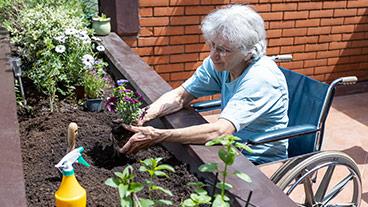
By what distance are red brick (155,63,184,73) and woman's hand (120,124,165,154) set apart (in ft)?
7.68

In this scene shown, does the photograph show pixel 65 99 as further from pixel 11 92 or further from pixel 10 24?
pixel 10 24

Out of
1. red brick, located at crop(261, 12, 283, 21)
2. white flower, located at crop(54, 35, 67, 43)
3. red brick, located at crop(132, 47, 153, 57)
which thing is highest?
white flower, located at crop(54, 35, 67, 43)

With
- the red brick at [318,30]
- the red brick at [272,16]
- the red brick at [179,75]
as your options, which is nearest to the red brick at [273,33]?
the red brick at [272,16]

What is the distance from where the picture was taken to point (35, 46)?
3.12 m

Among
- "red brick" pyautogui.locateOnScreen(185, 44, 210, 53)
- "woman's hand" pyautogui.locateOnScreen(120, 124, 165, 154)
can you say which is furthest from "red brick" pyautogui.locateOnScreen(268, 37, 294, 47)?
"woman's hand" pyautogui.locateOnScreen(120, 124, 165, 154)

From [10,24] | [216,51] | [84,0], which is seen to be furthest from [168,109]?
[84,0]

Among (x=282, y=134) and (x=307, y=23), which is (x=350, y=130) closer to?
(x=307, y=23)

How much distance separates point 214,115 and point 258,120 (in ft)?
7.93

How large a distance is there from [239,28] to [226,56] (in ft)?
0.49

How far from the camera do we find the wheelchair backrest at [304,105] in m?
2.51

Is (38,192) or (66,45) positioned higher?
(66,45)

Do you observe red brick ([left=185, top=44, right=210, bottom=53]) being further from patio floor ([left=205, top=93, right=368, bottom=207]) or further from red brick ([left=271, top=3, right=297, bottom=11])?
red brick ([left=271, top=3, right=297, bottom=11])

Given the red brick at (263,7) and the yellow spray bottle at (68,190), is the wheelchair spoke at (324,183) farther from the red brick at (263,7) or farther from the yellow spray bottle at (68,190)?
the red brick at (263,7)

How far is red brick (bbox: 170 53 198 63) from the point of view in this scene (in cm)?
453
